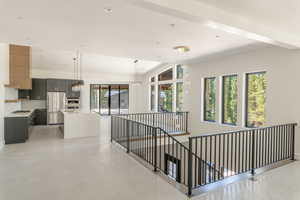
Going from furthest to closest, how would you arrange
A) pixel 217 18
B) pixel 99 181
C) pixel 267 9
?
pixel 99 181 → pixel 267 9 → pixel 217 18

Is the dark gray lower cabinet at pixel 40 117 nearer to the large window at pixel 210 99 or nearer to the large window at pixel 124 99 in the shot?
the large window at pixel 124 99

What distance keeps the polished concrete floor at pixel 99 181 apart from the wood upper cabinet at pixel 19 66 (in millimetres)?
2713

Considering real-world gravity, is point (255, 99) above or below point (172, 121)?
above

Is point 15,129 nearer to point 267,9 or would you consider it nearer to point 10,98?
point 10,98

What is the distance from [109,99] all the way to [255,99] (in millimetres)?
8084

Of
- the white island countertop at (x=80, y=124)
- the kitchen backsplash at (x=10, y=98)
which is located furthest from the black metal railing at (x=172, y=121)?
the kitchen backsplash at (x=10, y=98)

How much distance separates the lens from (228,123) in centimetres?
627

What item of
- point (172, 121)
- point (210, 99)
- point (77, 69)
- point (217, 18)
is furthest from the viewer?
point (77, 69)

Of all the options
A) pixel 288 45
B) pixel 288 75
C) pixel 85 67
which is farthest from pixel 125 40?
pixel 85 67

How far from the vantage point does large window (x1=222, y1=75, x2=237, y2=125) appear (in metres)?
6.06

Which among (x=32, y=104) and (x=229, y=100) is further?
(x=32, y=104)

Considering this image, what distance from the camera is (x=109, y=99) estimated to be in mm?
11312

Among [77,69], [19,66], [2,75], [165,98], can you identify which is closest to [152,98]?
[165,98]

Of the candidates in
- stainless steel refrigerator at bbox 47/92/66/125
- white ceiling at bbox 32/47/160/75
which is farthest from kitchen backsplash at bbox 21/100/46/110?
white ceiling at bbox 32/47/160/75
